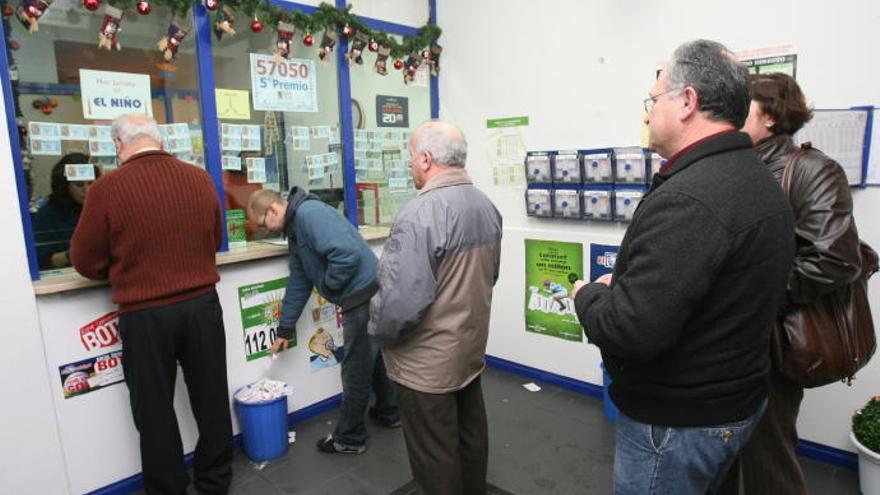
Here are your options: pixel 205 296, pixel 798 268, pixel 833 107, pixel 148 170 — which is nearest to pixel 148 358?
pixel 205 296

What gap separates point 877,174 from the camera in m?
2.28

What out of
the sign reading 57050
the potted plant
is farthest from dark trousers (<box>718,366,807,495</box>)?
the sign reading 57050

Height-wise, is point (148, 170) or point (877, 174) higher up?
point (148, 170)

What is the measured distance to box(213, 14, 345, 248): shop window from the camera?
2.90 m

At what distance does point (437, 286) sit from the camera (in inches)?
71.9

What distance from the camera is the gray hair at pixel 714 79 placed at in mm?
1120

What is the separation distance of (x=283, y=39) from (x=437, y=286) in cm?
190

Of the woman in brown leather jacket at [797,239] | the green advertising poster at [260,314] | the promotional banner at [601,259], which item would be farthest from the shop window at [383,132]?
the woman in brown leather jacket at [797,239]

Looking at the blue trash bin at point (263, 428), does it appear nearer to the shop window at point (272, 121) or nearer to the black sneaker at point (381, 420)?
the black sneaker at point (381, 420)

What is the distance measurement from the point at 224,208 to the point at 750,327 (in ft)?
8.28

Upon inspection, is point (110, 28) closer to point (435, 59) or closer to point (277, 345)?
point (277, 345)

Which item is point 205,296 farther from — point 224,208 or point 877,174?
point 877,174

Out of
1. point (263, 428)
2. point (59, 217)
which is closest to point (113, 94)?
point (59, 217)

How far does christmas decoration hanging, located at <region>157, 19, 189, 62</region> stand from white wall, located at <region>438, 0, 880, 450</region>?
184cm
